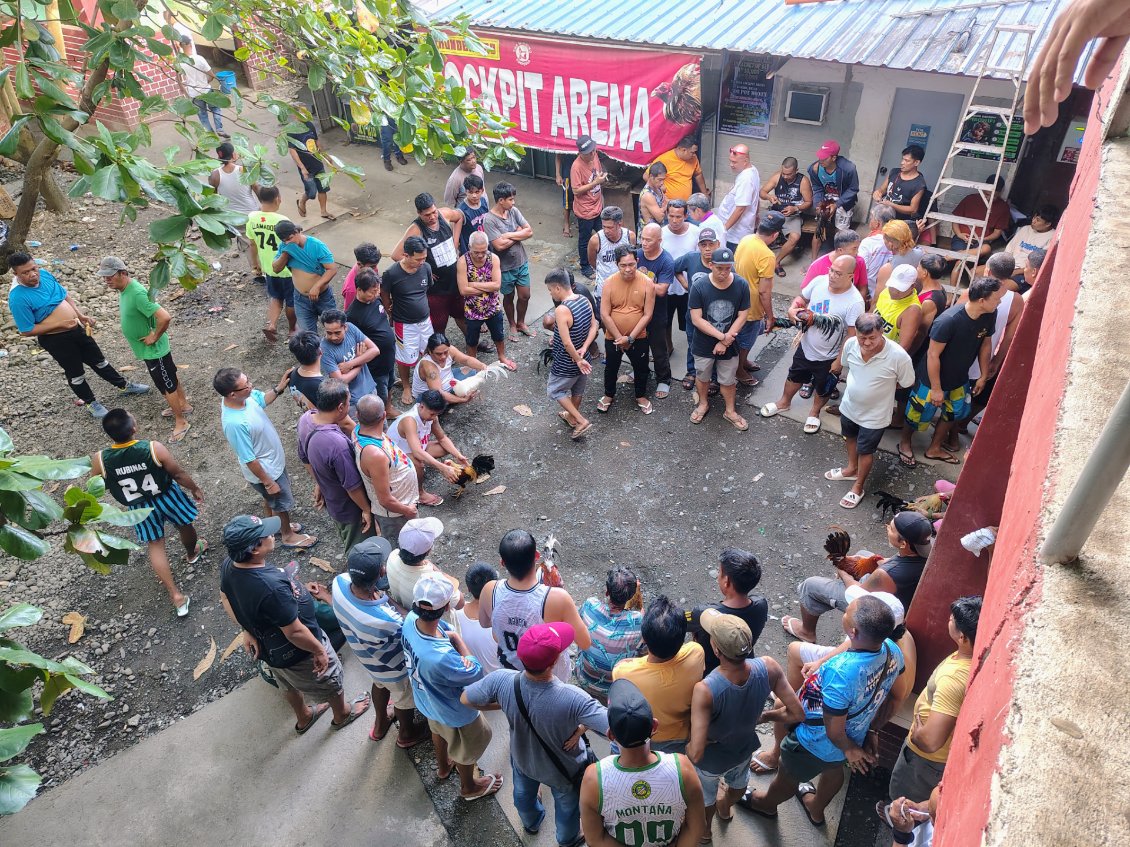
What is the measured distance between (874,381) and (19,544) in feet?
18.6

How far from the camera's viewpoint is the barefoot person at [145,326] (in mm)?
6832

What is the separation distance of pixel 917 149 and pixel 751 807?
7.48 meters

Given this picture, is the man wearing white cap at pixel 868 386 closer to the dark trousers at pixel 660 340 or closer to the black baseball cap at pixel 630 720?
the dark trousers at pixel 660 340

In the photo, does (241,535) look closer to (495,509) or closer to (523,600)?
(523,600)

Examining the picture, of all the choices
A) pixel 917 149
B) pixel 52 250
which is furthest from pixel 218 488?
pixel 917 149

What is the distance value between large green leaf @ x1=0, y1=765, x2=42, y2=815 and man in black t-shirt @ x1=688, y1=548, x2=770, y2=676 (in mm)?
2823

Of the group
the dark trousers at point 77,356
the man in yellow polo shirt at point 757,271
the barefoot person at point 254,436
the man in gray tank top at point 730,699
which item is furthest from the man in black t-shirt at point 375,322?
the man in gray tank top at point 730,699

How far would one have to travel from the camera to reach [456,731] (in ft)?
13.8

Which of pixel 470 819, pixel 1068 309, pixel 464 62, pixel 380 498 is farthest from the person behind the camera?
pixel 464 62

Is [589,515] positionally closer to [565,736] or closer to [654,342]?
[654,342]

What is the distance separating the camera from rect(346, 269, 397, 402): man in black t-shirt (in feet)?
22.5

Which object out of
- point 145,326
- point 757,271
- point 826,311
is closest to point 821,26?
point 757,271

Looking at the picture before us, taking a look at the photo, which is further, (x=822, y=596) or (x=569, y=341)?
(x=569, y=341)

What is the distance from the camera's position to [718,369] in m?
7.45
